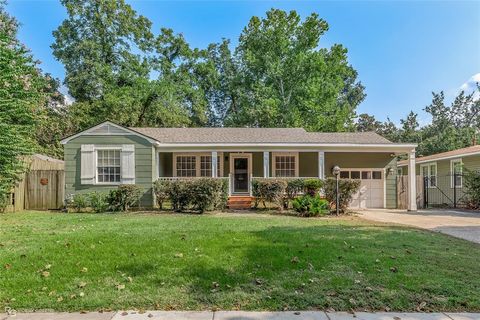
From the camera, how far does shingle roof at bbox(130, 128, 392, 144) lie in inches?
588

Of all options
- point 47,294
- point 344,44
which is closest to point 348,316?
point 47,294

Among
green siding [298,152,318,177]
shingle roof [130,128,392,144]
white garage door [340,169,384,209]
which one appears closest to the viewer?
shingle roof [130,128,392,144]

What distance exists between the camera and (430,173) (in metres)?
20.4

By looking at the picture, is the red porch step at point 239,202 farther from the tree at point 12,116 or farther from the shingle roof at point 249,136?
the tree at point 12,116

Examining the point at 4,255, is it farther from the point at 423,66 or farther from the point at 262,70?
the point at 262,70

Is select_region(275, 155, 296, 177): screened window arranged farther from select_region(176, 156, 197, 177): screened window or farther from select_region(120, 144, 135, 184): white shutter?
select_region(120, 144, 135, 184): white shutter

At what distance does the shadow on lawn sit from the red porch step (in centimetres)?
719

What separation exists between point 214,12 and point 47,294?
13.7 meters

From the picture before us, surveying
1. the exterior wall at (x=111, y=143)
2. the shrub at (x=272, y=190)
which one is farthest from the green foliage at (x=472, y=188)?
the exterior wall at (x=111, y=143)

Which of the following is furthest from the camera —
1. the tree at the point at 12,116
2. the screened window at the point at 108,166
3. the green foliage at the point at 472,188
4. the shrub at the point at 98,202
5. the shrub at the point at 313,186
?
the green foliage at the point at 472,188

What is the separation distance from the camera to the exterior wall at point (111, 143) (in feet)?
43.1

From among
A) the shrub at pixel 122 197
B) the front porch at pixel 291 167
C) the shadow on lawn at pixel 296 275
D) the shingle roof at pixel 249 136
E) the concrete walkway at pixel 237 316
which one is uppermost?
the shingle roof at pixel 249 136

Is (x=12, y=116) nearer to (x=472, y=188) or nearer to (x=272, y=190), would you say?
(x=272, y=190)

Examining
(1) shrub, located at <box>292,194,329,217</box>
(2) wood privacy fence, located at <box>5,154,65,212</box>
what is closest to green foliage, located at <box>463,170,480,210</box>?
(1) shrub, located at <box>292,194,329,217</box>
